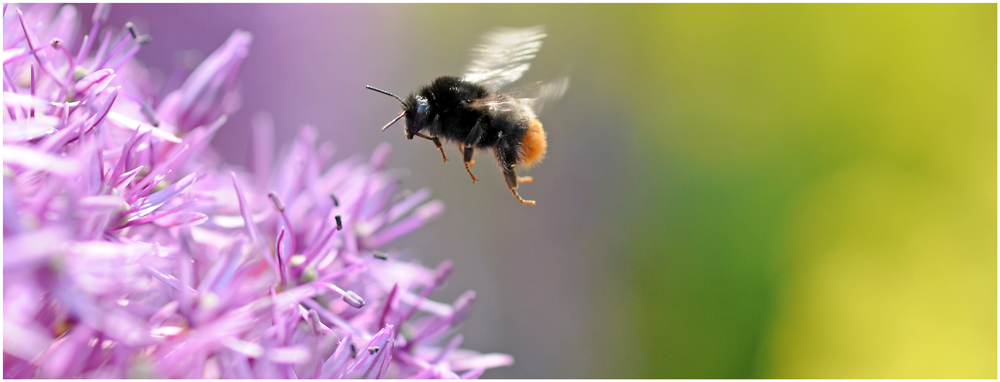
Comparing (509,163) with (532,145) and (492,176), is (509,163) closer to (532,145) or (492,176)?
(532,145)

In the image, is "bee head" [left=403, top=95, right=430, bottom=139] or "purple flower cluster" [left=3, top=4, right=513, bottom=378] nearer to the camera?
"purple flower cluster" [left=3, top=4, right=513, bottom=378]

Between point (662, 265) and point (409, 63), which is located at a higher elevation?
point (409, 63)

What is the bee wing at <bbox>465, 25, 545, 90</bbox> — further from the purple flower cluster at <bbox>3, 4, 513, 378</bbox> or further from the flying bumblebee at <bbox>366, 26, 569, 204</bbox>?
the purple flower cluster at <bbox>3, 4, 513, 378</bbox>

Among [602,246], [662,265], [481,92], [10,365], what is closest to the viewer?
[10,365]

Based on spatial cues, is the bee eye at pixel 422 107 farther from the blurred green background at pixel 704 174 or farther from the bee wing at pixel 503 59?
the blurred green background at pixel 704 174

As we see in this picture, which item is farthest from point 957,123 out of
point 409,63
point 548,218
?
point 409,63

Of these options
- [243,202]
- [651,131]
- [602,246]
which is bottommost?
[602,246]

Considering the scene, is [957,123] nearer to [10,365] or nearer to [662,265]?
[662,265]

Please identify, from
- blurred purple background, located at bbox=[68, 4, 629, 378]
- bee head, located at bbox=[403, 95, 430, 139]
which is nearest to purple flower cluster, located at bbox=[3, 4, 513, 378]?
bee head, located at bbox=[403, 95, 430, 139]

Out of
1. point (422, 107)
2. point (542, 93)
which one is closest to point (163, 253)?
point (422, 107)
